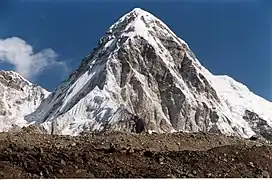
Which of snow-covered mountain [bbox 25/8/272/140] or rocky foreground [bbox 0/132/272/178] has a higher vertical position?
snow-covered mountain [bbox 25/8/272/140]

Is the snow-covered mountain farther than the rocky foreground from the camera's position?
Yes

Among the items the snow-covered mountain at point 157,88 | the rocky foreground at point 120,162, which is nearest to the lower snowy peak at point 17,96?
the snow-covered mountain at point 157,88

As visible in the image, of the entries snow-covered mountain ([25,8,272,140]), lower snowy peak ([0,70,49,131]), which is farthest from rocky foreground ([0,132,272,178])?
lower snowy peak ([0,70,49,131])

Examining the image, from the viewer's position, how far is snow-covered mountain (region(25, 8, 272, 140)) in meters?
84.6

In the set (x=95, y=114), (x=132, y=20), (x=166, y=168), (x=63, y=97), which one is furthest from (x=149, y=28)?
(x=166, y=168)

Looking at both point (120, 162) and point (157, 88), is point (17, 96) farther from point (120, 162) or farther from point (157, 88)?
point (120, 162)

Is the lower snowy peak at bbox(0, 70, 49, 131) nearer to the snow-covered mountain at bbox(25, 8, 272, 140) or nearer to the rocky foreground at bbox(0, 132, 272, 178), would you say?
the snow-covered mountain at bbox(25, 8, 272, 140)

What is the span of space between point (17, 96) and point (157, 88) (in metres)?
43.8

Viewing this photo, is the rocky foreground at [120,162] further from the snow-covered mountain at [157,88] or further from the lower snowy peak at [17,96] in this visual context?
the lower snowy peak at [17,96]

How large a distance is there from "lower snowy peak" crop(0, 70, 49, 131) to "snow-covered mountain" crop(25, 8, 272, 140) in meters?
12.6

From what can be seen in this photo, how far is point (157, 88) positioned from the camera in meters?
92.8

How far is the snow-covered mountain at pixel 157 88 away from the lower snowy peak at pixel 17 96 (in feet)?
41.5

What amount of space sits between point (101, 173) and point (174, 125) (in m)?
76.6

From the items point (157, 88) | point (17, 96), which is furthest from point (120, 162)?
point (17, 96)
